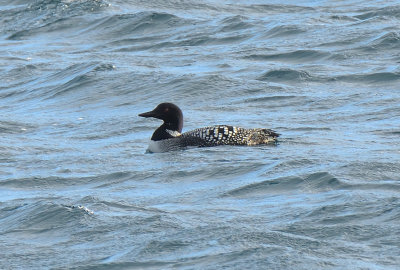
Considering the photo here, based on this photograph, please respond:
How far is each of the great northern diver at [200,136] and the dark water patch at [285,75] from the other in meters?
4.00

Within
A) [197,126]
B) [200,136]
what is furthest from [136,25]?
[200,136]

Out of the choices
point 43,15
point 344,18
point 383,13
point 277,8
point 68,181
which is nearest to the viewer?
point 68,181

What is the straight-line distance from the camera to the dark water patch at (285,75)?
627 inches

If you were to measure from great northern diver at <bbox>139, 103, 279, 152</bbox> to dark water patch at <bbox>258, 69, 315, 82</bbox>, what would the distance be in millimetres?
3997

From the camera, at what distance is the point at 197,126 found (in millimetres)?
13477

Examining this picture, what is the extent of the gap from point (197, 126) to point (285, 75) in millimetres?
3050

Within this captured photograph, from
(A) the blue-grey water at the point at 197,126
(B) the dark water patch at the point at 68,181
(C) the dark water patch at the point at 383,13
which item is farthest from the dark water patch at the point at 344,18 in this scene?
(B) the dark water patch at the point at 68,181

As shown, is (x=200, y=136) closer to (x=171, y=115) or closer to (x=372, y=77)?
(x=171, y=115)

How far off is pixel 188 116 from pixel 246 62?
144 inches

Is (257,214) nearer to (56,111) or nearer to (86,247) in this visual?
(86,247)

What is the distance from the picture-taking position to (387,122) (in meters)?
12.6

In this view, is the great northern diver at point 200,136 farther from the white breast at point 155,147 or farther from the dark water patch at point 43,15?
the dark water patch at point 43,15

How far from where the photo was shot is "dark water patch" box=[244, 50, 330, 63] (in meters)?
17.3

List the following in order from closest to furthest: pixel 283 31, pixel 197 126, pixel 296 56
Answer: pixel 197 126 < pixel 296 56 < pixel 283 31
